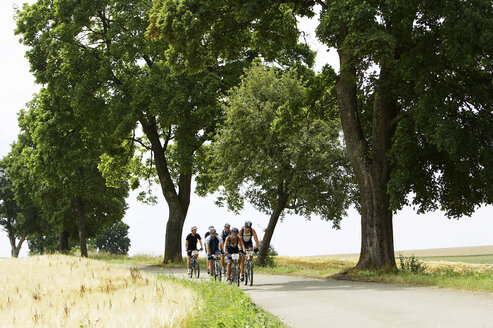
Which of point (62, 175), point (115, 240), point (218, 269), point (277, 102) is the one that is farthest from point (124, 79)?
point (115, 240)

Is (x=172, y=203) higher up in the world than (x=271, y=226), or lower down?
higher up

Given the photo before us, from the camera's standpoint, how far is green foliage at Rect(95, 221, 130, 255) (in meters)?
93.7

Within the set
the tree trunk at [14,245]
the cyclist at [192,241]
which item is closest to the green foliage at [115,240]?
the tree trunk at [14,245]

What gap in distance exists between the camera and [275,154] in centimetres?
2895

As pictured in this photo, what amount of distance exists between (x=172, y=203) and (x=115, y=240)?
65.4 meters

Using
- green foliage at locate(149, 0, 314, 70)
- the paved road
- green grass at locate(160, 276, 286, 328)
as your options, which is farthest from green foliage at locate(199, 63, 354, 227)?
green grass at locate(160, 276, 286, 328)

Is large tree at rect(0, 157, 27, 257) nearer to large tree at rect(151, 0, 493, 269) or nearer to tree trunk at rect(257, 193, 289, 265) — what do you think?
tree trunk at rect(257, 193, 289, 265)

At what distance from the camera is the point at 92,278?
12.1 m

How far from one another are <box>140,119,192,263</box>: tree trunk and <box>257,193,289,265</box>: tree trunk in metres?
6.04

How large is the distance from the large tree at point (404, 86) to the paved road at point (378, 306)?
17.9ft

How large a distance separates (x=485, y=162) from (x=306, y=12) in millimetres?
9862

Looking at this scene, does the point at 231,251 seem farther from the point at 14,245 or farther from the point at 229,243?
the point at 14,245

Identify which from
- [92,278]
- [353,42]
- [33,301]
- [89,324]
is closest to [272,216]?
[353,42]

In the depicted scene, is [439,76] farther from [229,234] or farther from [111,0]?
[111,0]
